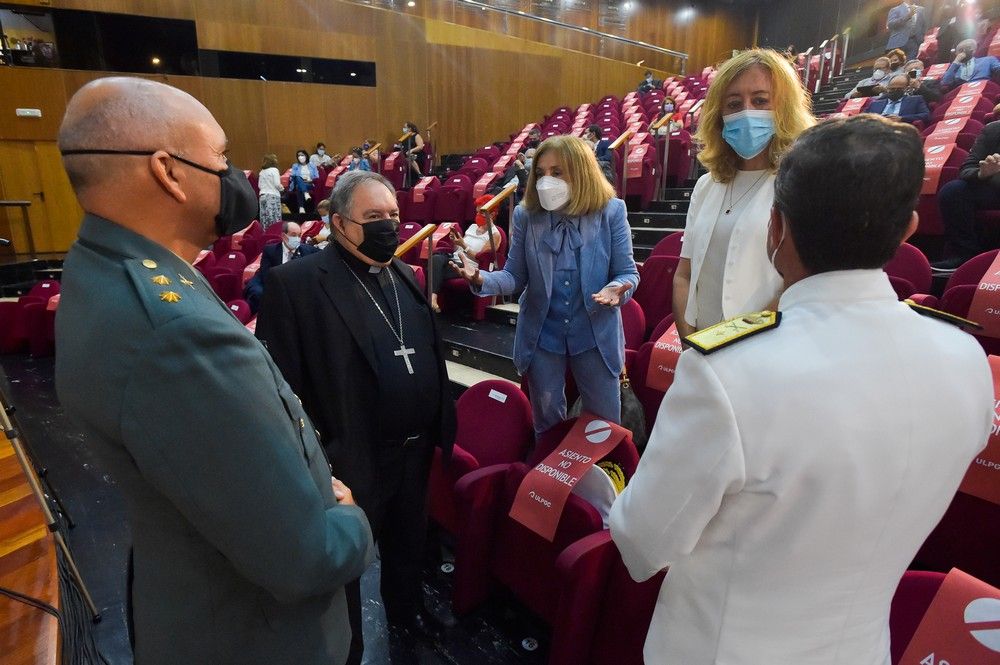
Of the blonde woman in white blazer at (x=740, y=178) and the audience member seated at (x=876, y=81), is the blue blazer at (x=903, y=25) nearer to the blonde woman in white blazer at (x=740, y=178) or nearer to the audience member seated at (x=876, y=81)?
the audience member seated at (x=876, y=81)

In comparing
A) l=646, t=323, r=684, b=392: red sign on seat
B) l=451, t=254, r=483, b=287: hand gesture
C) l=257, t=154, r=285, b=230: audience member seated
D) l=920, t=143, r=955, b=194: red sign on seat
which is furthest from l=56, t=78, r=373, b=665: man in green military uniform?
l=257, t=154, r=285, b=230: audience member seated

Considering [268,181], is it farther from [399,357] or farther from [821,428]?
[821,428]

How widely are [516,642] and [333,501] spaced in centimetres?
124

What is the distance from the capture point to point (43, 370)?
188 inches

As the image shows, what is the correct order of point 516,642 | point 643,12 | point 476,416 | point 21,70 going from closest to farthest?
point 516,642, point 476,416, point 21,70, point 643,12

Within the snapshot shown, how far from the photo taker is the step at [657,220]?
5.06 metres

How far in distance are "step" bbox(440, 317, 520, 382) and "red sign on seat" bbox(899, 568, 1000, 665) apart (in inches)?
91.0

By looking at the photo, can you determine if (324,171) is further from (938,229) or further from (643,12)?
(643,12)

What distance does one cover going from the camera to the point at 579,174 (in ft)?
5.99

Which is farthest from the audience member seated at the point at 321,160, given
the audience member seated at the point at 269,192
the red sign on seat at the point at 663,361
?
the red sign on seat at the point at 663,361

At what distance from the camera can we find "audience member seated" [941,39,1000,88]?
537 cm

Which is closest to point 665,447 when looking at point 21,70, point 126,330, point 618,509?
point 618,509

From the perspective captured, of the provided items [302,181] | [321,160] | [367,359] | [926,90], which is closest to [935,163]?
[926,90]

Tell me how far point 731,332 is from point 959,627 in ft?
2.44
